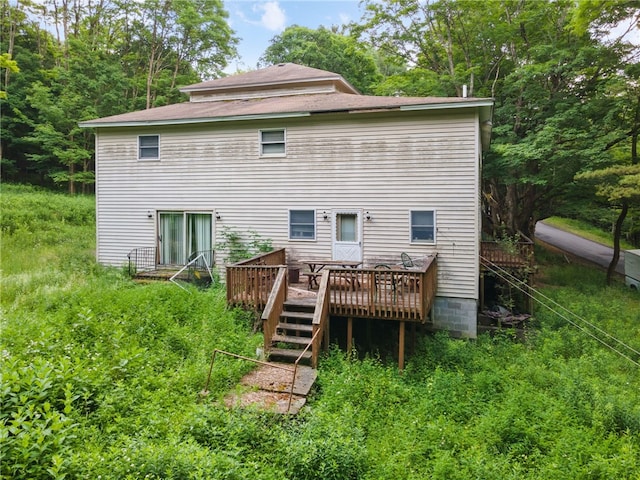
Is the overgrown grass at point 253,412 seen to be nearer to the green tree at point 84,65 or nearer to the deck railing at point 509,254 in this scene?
the deck railing at point 509,254

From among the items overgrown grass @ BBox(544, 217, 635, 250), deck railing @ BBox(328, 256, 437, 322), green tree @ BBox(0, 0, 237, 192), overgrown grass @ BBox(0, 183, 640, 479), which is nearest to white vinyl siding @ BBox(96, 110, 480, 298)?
deck railing @ BBox(328, 256, 437, 322)

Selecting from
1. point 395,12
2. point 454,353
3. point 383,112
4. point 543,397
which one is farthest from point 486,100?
point 395,12

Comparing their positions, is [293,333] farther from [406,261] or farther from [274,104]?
[274,104]

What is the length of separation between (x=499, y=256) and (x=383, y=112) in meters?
6.88

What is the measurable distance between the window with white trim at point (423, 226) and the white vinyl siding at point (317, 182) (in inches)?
5.2

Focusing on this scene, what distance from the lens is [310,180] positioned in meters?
10.9

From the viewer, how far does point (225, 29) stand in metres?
29.1

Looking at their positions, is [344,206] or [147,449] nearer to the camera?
[147,449]

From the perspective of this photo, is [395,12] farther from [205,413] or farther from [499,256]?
[205,413]

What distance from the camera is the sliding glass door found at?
11.9 meters

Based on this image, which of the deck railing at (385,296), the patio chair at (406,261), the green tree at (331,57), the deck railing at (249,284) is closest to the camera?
the deck railing at (385,296)

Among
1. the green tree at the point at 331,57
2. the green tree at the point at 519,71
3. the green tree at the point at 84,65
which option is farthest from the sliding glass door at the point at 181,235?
the green tree at the point at 331,57

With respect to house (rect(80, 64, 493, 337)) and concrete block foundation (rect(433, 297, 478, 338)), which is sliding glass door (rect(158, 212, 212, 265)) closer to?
house (rect(80, 64, 493, 337))

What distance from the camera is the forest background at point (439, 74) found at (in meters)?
14.9
